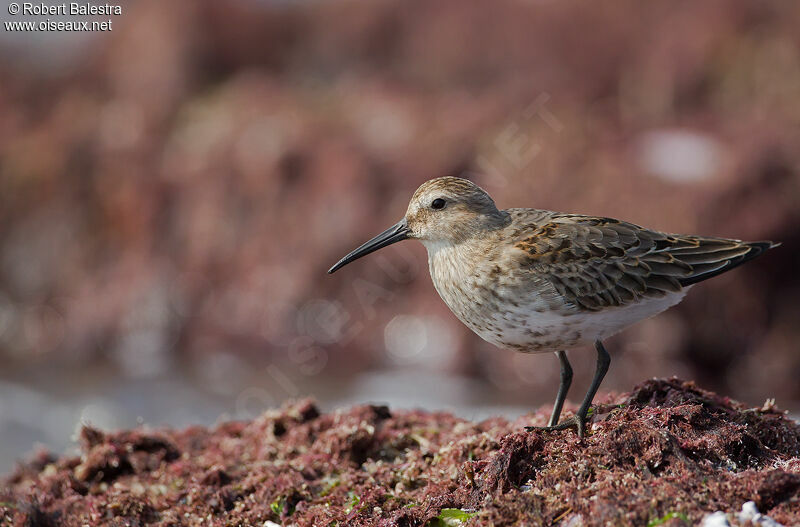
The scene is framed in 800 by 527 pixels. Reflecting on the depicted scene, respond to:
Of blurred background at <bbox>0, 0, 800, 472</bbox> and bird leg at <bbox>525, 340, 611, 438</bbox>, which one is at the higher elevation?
blurred background at <bbox>0, 0, 800, 472</bbox>

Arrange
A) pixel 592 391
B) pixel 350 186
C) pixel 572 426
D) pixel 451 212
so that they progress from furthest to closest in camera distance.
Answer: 1. pixel 350 186
2. pixel 451 212
3. pixel 592 391
4. pixel 572 426

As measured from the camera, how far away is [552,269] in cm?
511

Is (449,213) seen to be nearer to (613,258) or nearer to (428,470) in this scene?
(613,258)

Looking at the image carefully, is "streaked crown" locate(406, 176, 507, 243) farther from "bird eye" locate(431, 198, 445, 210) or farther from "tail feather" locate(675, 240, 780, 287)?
"tail feather" locate(675, 240, 780, 287)

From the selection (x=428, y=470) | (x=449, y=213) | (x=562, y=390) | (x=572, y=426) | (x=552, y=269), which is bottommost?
(x=572, y=426)

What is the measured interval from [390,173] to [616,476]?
9844mm

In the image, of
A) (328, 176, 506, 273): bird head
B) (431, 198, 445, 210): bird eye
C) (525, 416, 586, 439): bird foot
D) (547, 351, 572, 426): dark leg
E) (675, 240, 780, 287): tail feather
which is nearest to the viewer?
(525, 416, 586, 439): bird foot

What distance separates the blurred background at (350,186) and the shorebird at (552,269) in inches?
250

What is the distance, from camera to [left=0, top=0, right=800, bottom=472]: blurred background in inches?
472

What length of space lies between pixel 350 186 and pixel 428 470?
8653mm

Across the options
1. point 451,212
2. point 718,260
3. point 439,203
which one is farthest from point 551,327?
point 718,260

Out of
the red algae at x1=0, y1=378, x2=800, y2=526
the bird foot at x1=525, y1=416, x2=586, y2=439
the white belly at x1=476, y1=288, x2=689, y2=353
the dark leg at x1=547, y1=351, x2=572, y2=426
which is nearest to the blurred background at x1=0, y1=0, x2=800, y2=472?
the red algae at x1=0, y1=378, x2=800, y2=526

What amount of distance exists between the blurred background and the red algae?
5.00m

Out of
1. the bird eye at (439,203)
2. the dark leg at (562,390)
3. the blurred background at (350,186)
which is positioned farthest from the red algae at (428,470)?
the blurred background at (350,186)
